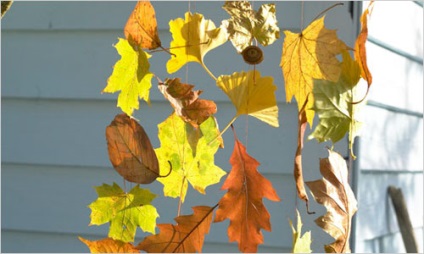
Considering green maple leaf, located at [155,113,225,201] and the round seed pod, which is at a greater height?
the round seed pod

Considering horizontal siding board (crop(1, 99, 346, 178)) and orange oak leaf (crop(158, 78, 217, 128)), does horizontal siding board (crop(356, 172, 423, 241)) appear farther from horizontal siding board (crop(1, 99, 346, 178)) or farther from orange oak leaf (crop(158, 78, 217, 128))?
orange oak leaf (crop(158, 78, 217, 128))

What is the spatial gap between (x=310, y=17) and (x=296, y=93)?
129 centimetres

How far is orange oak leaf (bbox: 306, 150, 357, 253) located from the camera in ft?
1.26

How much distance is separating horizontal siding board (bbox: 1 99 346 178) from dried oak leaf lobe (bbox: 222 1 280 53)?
4.29 ft

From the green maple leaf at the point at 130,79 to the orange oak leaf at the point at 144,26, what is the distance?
0.01 m

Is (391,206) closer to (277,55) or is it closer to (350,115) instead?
(277,55)

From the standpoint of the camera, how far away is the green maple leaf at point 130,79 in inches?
16.5

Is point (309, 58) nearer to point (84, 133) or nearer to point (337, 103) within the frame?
point (337, 103)

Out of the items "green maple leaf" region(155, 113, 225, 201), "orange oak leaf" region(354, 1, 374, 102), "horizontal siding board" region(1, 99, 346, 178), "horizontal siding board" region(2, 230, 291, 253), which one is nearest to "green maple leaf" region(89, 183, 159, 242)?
"green maple leaf" region(155, 113, 225, 201)

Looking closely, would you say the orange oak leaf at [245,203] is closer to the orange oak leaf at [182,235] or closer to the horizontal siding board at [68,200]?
the orange oak leaf at [182,235]

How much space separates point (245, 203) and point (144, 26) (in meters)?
0.11

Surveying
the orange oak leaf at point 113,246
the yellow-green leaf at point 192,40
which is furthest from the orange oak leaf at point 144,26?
the orange oak leaf at point 113,246

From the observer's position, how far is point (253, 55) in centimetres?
38

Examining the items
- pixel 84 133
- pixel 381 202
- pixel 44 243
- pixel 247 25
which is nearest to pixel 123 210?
pixel 247 25
